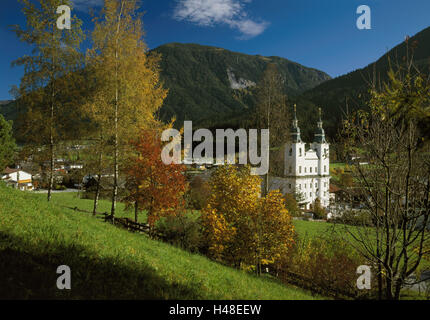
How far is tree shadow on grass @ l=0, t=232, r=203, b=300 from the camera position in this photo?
4.71 m

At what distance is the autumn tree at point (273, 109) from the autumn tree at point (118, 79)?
31.6 feet

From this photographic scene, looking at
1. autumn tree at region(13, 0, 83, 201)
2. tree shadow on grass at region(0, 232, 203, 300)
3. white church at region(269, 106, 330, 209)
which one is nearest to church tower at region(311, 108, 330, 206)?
white church at region(269, 106, 330, 209)

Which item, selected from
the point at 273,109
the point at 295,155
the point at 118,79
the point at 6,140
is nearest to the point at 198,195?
the point at 273,109

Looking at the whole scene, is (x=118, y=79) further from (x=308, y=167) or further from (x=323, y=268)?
(x=308, y=167)

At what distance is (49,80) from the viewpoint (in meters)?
14.0

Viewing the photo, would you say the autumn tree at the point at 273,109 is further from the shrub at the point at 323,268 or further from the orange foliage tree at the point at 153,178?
the orange foliage tree at the point at 153,178

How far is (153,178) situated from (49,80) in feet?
25.4

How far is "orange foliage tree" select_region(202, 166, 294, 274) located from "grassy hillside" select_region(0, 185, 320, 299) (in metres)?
4.27

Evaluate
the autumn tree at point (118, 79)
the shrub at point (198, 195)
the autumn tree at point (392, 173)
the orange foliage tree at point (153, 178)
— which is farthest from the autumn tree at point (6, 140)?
the autumn tree at point (392, 173)

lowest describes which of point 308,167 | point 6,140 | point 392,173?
point 392,173

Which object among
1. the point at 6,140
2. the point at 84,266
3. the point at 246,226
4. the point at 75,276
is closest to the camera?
the point at 75,276

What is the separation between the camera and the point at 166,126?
51.8 ft

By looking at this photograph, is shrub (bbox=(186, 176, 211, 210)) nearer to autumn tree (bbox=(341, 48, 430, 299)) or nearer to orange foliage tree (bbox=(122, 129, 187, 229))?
orange foliage tree (bbox=(122, 129, 187, 229))

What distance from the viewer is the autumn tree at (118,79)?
46.8ft
